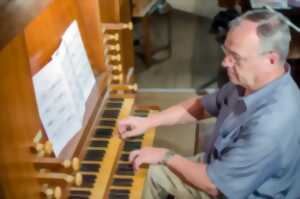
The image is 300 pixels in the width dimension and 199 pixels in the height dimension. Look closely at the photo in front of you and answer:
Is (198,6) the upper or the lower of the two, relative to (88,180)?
upper

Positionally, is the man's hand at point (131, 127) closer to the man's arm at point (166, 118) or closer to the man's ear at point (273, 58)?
the man's arm at point (166, 118)

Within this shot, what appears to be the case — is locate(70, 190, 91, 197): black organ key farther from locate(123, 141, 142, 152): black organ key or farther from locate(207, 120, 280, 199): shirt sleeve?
locate(207, 120, 280, 199): shirt sleeve

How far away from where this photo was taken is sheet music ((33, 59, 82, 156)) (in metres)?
1.57

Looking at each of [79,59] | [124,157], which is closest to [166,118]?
[124,157]

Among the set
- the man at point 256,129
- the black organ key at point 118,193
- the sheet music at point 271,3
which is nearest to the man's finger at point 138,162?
the man at point 256,129

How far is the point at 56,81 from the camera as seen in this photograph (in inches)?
66.1

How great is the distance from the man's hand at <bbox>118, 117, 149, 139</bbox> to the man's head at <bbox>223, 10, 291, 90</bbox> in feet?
1.60

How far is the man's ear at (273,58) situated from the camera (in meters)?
1.64

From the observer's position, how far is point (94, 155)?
6.07ft

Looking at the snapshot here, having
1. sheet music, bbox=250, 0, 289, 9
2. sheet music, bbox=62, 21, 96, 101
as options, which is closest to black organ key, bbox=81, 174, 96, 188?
sheet music, bbox=62, 21, 96, 101

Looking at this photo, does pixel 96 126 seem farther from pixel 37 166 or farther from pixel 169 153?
pixel 37 166

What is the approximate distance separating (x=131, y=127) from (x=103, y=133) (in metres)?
0.12

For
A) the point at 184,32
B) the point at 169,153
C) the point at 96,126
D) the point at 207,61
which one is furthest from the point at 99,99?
the point at 184,32

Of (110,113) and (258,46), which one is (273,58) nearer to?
(258,46)
